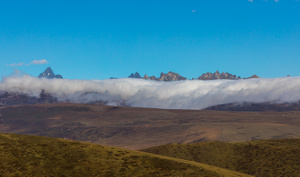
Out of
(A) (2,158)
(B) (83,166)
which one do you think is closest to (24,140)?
(A) (2,158)

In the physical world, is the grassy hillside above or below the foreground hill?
below

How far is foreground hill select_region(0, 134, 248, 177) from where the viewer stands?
60562 millimetres

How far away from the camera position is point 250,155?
120562 mm

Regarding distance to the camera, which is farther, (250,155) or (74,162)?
(250,155)

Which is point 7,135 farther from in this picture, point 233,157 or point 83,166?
point 233,157

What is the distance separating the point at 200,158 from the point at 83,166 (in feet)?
220

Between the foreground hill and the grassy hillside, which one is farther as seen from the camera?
the grassy hillside

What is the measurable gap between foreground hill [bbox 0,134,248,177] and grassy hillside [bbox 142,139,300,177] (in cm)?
4062

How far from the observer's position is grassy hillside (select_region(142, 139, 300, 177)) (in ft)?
→ 334

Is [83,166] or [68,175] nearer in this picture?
[68,175]

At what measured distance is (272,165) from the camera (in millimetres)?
104625

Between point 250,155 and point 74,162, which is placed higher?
point 74,162

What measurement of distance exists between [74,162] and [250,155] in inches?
3052

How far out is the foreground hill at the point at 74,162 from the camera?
60562 mm
